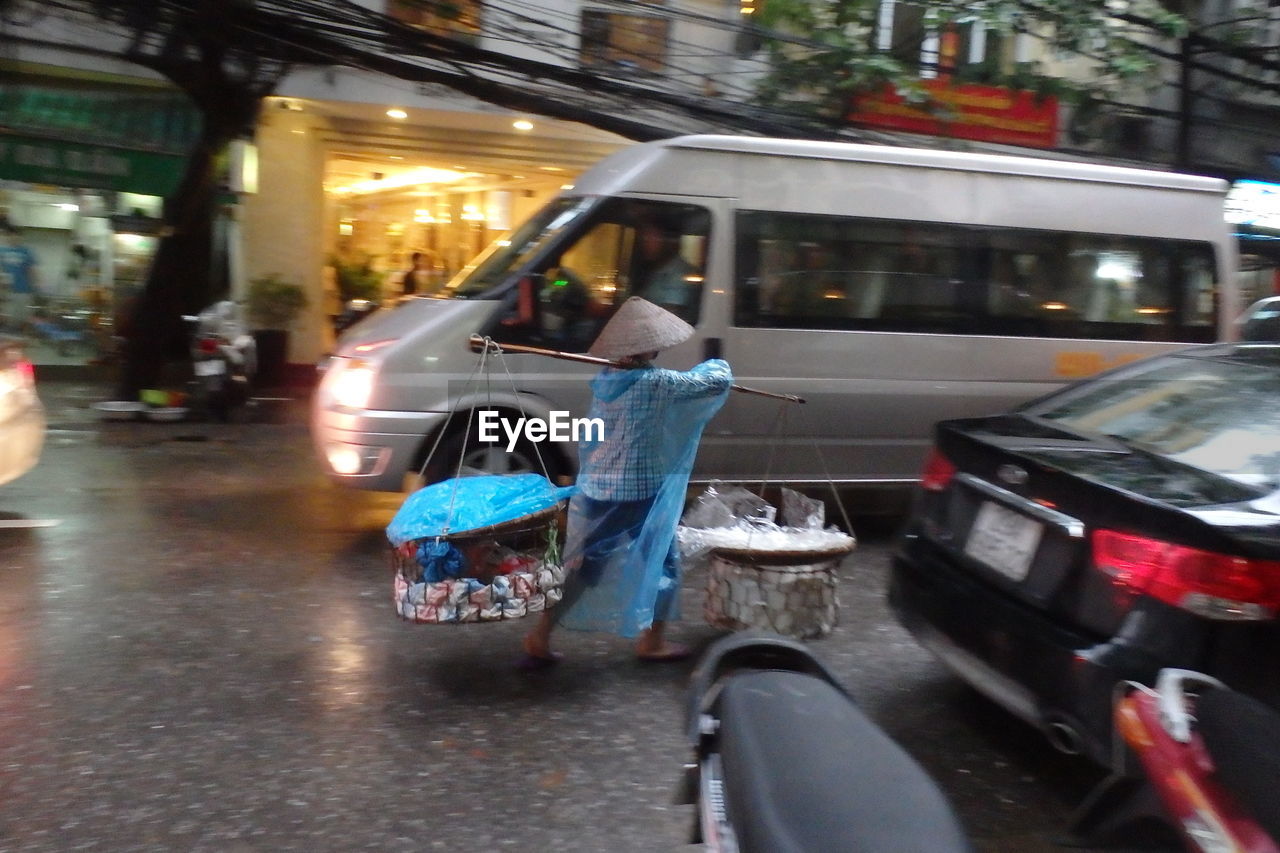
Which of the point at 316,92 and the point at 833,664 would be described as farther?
the point at 316,92

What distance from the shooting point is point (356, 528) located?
6.98 m

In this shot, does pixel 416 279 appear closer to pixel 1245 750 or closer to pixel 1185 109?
pixel 1185 109

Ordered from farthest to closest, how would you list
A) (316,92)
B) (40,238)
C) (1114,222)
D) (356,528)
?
(40,238)
(316,92)
(1114,222)
(356,528)

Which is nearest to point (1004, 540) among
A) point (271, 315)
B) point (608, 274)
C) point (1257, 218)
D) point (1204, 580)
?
point (1204, 580)

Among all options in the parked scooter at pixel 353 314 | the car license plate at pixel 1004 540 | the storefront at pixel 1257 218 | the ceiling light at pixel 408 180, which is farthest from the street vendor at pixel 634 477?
the storefront at pixel 1257 218

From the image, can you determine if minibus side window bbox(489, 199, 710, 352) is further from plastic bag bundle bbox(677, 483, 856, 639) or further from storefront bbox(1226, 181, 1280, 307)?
storefront bbox(1226, 181, 1280, 307)

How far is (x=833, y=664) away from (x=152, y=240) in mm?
11050

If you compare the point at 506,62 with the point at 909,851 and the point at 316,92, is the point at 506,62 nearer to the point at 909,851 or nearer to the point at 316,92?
the point at 316,92

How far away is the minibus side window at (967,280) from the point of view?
6.90 m

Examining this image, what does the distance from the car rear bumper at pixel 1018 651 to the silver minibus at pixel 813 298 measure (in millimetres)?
2007

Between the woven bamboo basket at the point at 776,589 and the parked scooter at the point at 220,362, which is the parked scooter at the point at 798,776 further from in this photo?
the parked scooter at the point at 220,362

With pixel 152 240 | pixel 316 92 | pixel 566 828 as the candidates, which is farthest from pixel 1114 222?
pixel 152 240

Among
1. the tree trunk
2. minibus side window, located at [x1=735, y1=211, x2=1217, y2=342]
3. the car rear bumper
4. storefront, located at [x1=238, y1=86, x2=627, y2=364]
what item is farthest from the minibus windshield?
the tree trunk

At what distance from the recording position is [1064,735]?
3.34 metres
